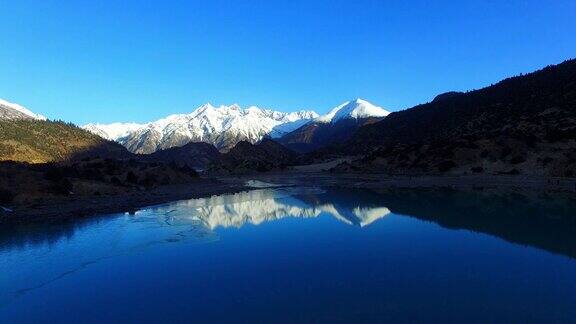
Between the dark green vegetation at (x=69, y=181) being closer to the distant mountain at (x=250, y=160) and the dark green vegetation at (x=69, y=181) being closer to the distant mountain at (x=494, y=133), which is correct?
the distant mountain at (x=494, y=133)

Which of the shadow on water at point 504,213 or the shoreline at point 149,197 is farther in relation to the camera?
the shoreline at point 149,197

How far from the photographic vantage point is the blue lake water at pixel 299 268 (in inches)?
513

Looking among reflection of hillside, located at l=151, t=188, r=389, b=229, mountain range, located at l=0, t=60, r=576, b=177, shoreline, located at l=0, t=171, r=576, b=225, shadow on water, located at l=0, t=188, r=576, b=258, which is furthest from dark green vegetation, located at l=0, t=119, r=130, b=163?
shadow on water, located at l=0, t=188, r=576, b=258

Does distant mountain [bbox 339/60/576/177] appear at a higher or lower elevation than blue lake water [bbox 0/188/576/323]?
higher

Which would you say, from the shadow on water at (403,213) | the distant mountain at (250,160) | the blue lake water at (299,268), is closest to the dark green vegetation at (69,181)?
the shadow on water at (403,213)

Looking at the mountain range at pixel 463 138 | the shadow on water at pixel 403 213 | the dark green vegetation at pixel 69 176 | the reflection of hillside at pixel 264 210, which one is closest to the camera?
the shadow on water at pixel 403 213

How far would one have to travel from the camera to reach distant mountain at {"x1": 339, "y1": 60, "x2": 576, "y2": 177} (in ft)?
205

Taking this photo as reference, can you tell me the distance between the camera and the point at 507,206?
1407 inches

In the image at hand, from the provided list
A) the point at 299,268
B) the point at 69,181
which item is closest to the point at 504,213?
the point at 299,268

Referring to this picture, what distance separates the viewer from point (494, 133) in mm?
78688

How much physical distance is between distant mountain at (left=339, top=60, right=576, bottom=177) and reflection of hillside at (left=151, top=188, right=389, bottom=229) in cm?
2851

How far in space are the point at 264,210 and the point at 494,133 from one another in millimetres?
53385

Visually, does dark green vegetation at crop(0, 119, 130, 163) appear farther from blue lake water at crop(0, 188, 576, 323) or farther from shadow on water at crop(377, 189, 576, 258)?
blue lake water at crop(0, 188, 576, 323)

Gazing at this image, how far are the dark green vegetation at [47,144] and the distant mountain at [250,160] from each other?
39.1 meters
